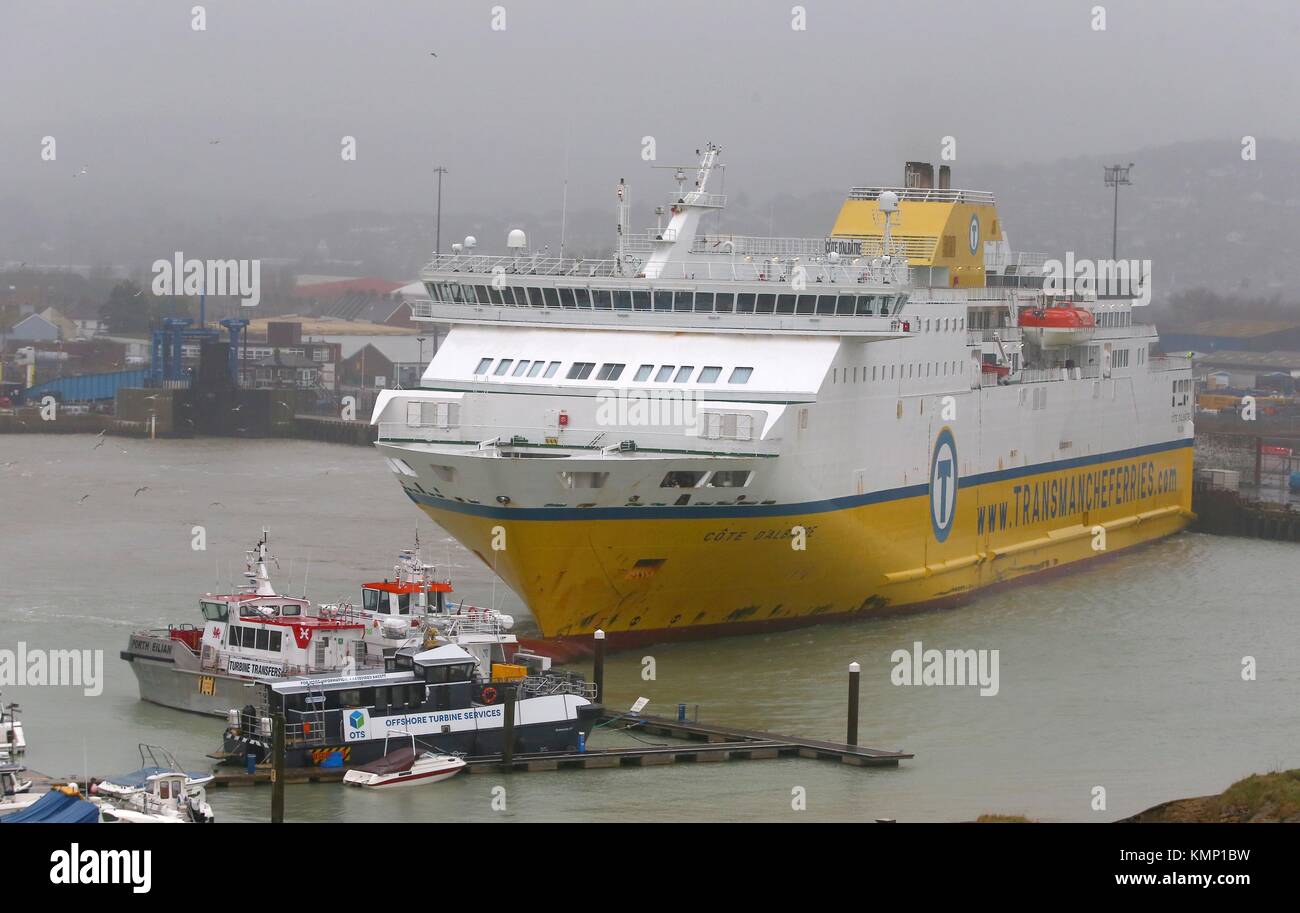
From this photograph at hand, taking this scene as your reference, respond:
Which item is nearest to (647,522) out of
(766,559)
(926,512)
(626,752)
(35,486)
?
(766,559)

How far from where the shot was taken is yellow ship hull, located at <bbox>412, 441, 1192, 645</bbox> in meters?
25.5

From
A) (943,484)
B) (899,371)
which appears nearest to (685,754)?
(899,371)

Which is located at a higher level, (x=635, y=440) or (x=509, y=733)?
(x=635, y=440)

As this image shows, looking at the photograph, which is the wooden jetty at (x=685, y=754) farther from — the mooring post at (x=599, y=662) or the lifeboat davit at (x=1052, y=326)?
the lifeboat davit at (x=1052, y=326)

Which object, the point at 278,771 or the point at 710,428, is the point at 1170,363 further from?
the point at 278,771

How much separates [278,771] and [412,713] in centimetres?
308

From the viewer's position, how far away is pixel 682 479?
25453 mm

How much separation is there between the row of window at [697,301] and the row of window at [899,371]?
83 centimetres

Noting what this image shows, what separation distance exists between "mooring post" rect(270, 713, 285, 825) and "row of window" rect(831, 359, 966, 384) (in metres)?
10.6

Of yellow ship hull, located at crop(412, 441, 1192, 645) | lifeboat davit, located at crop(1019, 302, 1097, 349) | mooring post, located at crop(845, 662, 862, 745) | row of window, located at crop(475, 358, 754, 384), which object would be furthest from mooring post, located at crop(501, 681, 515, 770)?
lifeboat davit, located at crop(1019, 302, 1097, 349)

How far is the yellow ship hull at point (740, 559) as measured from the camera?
2552 centimetres
